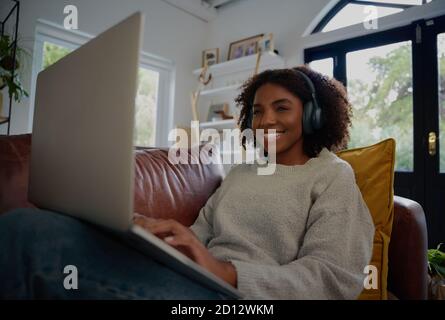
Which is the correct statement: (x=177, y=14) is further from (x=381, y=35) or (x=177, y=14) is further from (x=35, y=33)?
(x=381, y=35)

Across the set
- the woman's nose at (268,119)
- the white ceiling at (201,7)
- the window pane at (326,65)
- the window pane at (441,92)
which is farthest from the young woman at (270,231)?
the white ceiling at (201,7)

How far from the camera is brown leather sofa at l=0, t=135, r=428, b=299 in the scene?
897mm

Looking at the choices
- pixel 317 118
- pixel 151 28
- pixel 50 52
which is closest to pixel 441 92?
pixel 317 118

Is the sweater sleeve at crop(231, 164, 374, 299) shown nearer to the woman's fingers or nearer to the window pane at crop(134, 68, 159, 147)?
the woman's fingers

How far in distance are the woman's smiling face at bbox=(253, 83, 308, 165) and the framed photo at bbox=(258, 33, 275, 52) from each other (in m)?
2.23

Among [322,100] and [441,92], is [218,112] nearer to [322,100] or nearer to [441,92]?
[441,92]

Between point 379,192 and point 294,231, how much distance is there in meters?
0.34

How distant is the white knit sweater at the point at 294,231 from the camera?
625 mm

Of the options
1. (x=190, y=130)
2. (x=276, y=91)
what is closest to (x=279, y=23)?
(x=190, y=130)

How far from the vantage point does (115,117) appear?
0.44 m

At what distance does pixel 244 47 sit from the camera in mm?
3486

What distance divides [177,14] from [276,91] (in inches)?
122

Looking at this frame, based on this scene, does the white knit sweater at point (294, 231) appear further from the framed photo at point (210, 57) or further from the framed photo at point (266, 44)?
the framed photo at point (210, 57)

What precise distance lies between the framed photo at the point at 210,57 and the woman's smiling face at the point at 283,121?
2.88 meters
